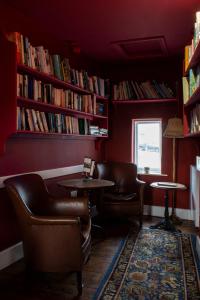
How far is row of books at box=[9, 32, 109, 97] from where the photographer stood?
258 cm

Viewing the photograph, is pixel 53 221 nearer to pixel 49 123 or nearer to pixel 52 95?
pixel 49 123

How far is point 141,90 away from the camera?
4359 mm

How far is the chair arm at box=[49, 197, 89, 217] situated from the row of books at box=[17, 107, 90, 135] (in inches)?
30.0

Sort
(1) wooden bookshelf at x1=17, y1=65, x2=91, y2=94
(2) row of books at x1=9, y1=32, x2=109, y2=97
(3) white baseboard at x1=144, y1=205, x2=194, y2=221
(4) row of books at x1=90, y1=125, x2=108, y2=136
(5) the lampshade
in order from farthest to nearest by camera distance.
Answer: (3) white baseboard at x1=144, y1=205, x2=194, y2=221 < (4) row of books at x1=90, y1=125, x2=108, y2=136 < (5) the lampshade < (1) wooden bookshelf at x1=17, y1=65, x2=91, y2=94 < (2) row of books at x1=9, y1=32, x2=109, y2=97

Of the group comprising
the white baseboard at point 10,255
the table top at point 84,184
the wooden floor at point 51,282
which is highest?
the table top at point 84,184

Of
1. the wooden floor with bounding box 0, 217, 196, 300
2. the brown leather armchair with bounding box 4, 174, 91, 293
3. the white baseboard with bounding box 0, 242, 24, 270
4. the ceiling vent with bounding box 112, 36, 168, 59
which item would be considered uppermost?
the ceiling vent with bounding box 112, 36, 168, 59

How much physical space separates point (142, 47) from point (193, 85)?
1.28 meters

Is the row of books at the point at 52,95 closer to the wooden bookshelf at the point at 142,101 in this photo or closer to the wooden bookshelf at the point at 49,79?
the wooden bookshelf at the point at 49,79

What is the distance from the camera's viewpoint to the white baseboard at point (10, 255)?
2581 mm

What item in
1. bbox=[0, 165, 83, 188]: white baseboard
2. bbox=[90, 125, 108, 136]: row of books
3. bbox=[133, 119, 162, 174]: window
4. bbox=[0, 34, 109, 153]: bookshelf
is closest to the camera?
bbox=[0, 34, 109, 153]: bookshelf

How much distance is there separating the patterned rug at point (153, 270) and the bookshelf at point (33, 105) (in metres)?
1.50

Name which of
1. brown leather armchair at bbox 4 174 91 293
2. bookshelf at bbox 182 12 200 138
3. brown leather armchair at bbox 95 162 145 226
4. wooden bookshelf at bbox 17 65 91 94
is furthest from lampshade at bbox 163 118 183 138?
brown leather armchair at bbox 4 174 91 293

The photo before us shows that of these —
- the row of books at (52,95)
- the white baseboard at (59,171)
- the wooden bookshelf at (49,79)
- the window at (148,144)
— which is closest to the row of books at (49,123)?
the row of books at (52,95)

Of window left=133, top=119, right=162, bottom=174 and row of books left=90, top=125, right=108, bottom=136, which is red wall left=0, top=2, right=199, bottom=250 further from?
row of books left=90, top=125, right=108, bottom=136
